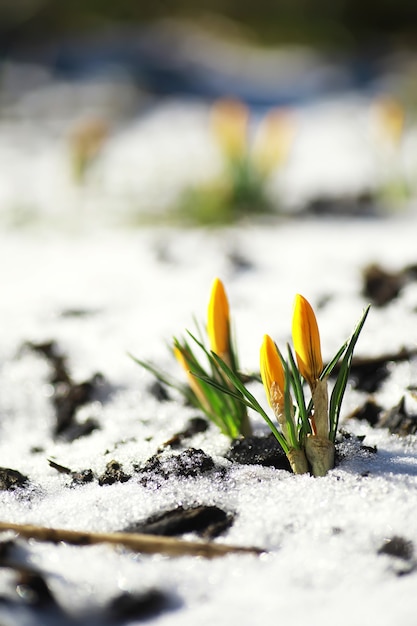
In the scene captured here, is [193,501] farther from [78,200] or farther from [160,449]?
[78,200]

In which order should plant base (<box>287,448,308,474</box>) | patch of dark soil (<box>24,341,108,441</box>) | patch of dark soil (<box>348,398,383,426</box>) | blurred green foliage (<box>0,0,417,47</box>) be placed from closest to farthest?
plant base (<box>287,448,308,474</box>), patch of dark soil (<box>348,398,383,426</box>), patch of dark soil (<box>24,341,108,441</box>), blurred green foliage (<box>0,0,417,47</box>)

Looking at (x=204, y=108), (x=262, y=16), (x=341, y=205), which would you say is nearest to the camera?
(x=341, y=205)

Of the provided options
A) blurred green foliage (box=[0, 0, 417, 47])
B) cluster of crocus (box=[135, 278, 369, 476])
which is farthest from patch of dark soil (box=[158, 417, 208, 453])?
blurred green foliage (box=[0, 0, 417, 47])

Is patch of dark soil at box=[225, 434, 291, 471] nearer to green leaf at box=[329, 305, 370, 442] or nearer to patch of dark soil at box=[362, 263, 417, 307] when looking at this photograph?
green leaf at box=[329, 305, 370, 442]

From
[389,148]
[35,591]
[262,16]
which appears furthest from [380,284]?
[262,16]

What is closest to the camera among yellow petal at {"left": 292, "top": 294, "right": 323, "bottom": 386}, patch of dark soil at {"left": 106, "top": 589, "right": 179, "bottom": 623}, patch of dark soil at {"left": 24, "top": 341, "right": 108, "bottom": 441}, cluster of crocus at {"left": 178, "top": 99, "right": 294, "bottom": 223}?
patch of dark soil at {"left": 106, "top": 589, "right": 179, "bottom": 623}

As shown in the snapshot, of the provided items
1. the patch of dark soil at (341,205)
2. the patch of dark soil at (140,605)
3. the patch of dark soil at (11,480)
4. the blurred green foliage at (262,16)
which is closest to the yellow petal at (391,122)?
the patch of dark soil at (341,205)

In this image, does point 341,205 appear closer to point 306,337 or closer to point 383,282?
point 383,282
